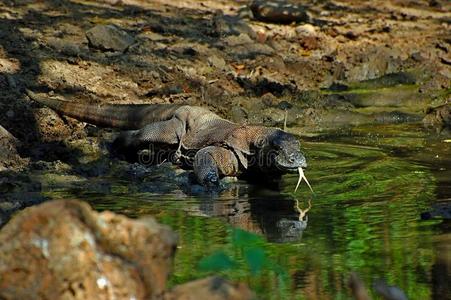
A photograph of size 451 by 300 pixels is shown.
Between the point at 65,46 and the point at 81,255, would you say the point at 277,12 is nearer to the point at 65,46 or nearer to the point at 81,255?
the point at 65,46

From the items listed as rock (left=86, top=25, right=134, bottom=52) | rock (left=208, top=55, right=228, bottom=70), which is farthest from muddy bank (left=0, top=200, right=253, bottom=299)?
rock (left=208, top=55, right=228, bottom=70)

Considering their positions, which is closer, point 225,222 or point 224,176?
point 225,222

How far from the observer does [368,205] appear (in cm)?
768

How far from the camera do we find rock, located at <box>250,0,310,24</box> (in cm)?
1567

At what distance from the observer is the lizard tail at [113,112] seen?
1027cm

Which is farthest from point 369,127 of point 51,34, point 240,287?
point 240,287

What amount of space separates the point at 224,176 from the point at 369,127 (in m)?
3.26

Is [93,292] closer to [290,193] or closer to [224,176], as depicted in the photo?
[290,193]

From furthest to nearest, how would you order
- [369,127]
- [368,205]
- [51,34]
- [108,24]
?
[108,24] < [51,34] < [369,127] < [368,205]

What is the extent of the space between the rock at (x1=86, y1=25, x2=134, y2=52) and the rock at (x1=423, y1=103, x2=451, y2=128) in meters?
3.91

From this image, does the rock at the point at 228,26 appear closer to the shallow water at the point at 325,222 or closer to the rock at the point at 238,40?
the rock at the point at 238,40

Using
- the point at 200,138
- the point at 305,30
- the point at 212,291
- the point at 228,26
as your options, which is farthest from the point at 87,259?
the point at 305,30

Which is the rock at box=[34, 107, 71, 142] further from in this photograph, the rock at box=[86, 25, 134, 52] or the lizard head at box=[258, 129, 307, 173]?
the rock at box=[86, 25, 134, 52]

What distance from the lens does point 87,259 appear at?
393cm
